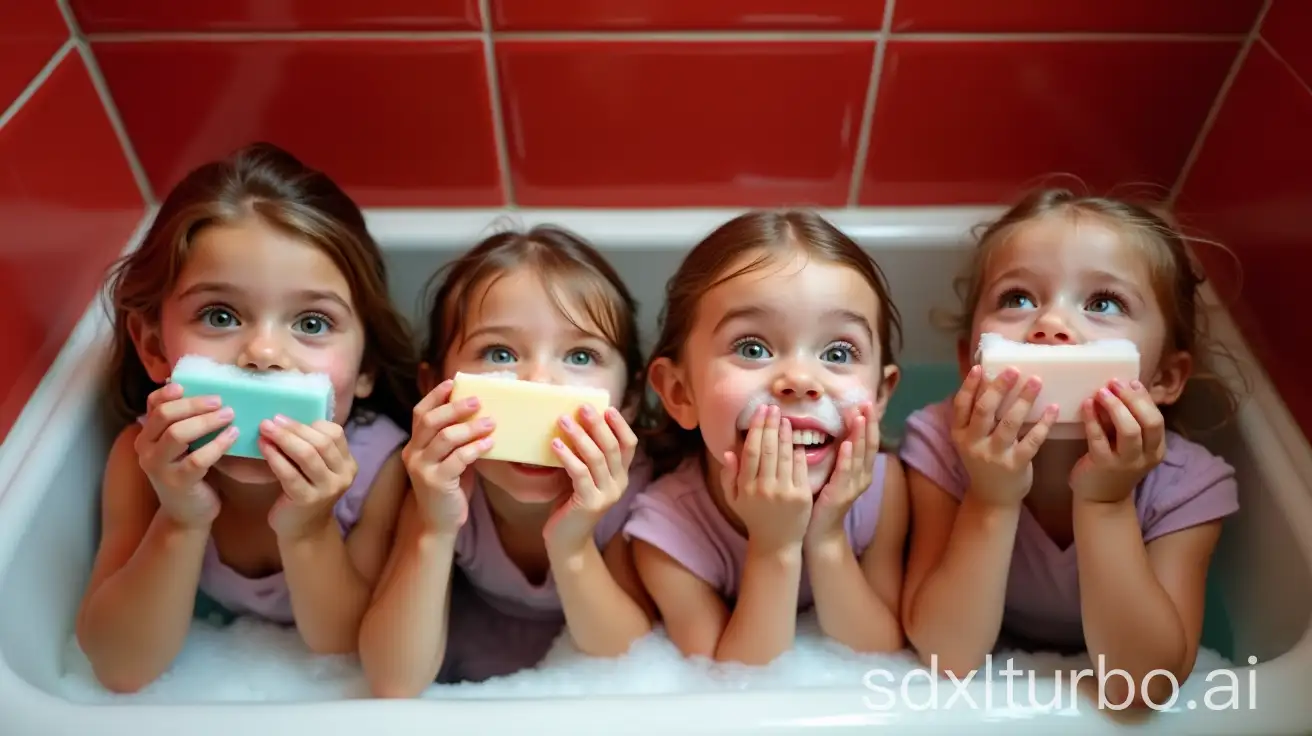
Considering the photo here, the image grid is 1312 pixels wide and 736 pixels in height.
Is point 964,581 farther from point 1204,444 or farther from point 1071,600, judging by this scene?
point 1204,444

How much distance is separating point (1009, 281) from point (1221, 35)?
425mm

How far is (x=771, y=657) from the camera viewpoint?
882 millimetres

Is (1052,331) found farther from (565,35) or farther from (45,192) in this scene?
(45,192)

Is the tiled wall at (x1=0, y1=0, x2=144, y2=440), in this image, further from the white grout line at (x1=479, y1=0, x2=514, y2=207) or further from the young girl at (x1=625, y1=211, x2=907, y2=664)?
the young girl at (x1=625, y1=211, x2=907, y2=664)

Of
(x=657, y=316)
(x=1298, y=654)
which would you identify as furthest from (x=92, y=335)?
(x=1298, y=654)

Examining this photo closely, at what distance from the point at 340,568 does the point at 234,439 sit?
0.17m

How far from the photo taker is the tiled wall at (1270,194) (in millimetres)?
974

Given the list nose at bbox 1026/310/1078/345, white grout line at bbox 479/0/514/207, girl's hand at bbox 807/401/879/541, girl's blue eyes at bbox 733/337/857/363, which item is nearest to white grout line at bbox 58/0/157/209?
white grout line at bbox 479/0/514/207

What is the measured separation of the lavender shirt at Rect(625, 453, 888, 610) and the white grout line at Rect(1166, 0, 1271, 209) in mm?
554

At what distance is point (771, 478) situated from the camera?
2.62ft

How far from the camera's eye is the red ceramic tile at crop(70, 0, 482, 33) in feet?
3.37

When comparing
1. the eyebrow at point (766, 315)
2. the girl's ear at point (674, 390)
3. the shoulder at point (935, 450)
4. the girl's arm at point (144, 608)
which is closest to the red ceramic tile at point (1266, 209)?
the shoulder at point (935, 450)

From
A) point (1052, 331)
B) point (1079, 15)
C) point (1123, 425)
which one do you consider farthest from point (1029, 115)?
point (1123, 425)

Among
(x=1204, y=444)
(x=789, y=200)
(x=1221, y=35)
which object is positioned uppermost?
(x=1221, y=35)
